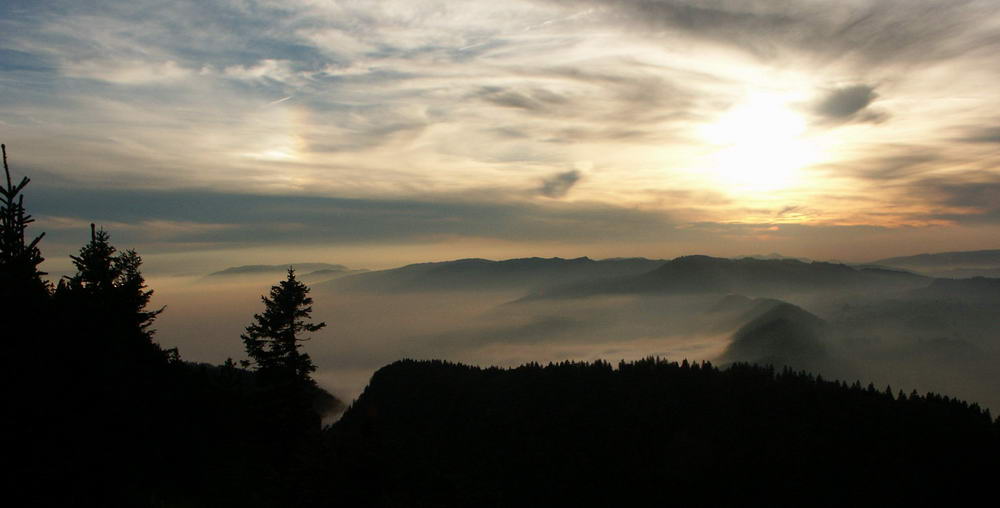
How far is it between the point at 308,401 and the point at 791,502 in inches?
1161

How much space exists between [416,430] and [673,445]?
2303 centimetres

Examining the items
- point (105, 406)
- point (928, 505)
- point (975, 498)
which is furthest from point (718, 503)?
point (105, 406)

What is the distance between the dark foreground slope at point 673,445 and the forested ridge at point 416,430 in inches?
5.4

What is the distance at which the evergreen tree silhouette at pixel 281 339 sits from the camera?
3716cm

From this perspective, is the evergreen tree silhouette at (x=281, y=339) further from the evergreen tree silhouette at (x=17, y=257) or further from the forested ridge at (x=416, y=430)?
the evergreen tree silhouette at (x=17, y=257)

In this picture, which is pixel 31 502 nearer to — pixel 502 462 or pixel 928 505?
pixel 502 462

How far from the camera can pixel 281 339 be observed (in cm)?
3747

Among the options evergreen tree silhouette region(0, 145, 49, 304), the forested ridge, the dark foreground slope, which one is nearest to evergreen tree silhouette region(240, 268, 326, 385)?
the forested ridge

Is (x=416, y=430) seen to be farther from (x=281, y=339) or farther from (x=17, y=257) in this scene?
(x=17, y=257)

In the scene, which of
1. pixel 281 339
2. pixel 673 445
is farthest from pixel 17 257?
pixel 673 445

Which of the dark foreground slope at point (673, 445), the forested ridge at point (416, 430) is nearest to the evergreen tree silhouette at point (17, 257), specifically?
the forested ridge at point (416, 430)

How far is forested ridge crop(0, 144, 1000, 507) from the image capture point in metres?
15.1

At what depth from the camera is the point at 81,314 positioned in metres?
16.5

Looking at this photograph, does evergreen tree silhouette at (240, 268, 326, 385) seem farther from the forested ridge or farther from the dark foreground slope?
the dark foreground slope
